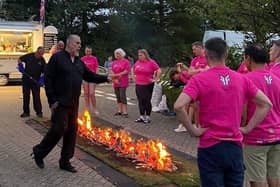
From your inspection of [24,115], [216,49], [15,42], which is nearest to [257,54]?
[216,49]

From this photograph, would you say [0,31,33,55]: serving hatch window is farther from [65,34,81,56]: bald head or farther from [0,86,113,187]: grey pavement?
[65,34,81,56]: bald head

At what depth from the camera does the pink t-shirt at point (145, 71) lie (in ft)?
35.7

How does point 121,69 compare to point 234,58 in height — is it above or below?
below

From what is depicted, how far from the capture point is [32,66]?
37.8ft

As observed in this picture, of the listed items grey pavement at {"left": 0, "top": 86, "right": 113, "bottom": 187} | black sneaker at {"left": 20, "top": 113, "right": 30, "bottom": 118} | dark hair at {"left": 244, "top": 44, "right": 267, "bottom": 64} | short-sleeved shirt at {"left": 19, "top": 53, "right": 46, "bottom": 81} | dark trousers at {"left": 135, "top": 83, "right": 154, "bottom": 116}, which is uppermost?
dark hair at {"left": 244, "top": 44, "right": 267, "bottom": 64}

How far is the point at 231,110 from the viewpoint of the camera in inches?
141

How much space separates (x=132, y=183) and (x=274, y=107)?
236cm

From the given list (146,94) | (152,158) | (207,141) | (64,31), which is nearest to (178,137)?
(146,94)

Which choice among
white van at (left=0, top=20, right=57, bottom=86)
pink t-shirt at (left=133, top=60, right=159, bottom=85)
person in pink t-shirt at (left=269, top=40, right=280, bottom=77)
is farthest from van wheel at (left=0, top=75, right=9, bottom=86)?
person in pink t-shirt at (left=269, top=40, right=280, bottom=77)

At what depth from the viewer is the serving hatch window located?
2166 cm

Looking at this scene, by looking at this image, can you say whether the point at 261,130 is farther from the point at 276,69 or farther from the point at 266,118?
the point at 276,69

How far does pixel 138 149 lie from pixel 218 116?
12.2 feet

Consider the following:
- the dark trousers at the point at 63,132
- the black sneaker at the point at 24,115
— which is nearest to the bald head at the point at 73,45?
the dark trousers at the point at 63,132

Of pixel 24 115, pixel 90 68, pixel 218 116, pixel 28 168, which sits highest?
pixel 218 116
